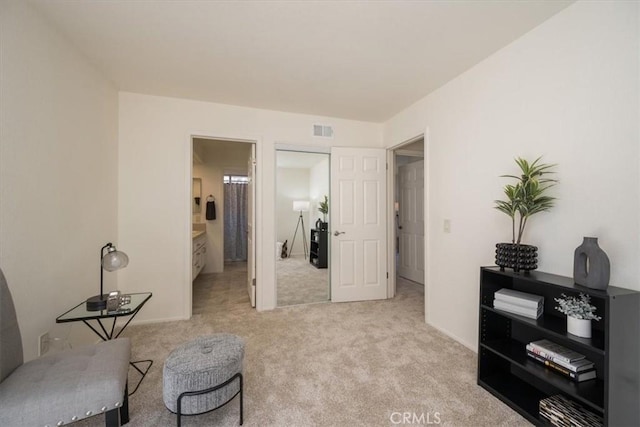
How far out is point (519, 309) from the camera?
1653mm

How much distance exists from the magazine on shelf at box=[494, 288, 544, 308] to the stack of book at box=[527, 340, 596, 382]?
0.25 metres

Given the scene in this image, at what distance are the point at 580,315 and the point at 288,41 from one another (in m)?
2.51

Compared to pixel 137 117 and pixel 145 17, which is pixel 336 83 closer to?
pixel 145 17

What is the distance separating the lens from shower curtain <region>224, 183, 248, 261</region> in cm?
647

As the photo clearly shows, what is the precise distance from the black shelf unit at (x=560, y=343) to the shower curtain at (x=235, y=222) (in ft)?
18.3

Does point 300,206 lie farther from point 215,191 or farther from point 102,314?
point 102,314

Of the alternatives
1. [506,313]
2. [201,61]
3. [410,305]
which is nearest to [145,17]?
[201,61]

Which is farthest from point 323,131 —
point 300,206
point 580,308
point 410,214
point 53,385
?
point 53,385

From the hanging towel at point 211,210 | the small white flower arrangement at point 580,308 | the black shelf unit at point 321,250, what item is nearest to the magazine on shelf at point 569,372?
the small white flower arrangement at point 580,308

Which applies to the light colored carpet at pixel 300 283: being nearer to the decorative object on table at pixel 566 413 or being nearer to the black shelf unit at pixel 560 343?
the black shelf unit at pixel 560 343

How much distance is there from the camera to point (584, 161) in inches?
62.2

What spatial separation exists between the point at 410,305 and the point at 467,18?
3.01 m

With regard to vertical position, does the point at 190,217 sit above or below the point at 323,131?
below

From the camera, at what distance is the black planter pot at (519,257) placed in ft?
5.46
